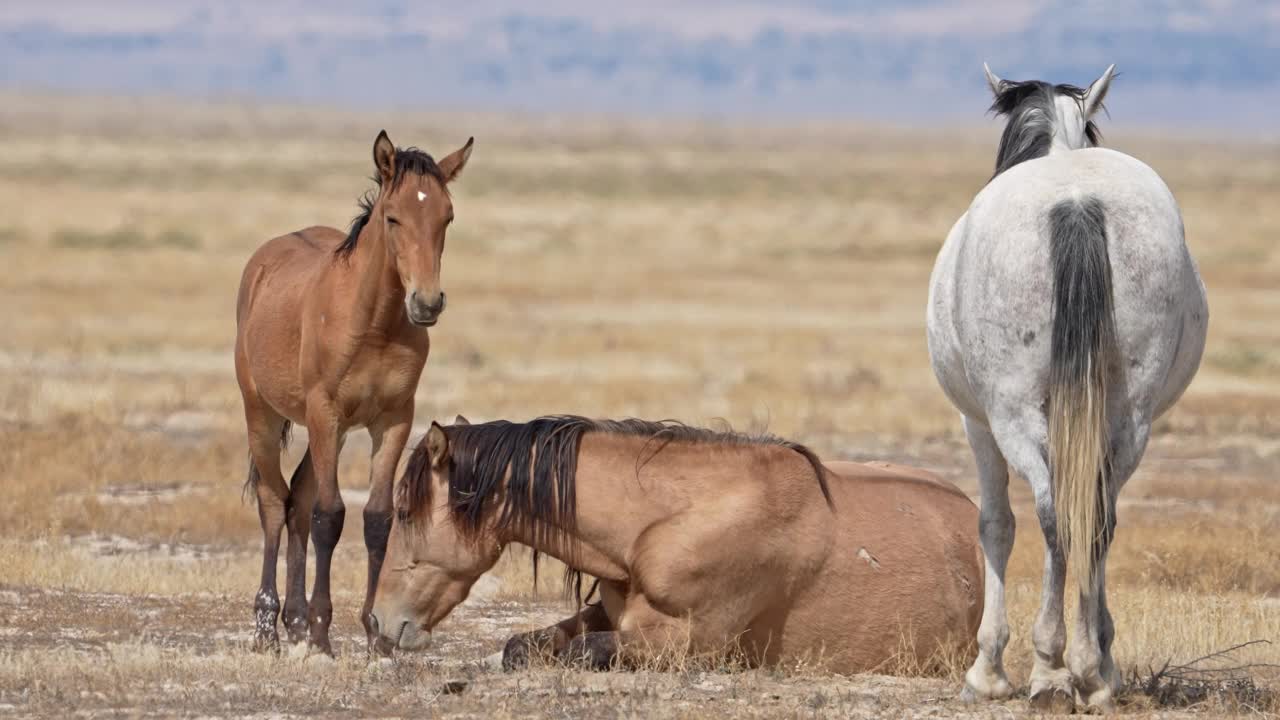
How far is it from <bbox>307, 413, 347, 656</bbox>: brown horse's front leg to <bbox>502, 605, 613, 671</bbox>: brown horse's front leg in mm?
1351

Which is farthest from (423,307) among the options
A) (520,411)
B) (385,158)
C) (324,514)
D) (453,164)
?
(520,411)

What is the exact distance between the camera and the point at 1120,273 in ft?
A: 21.9

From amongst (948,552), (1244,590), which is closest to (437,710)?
(948,552)

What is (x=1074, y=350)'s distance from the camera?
6.57m

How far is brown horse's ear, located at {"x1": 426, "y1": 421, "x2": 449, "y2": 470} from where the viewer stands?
759 centimetres

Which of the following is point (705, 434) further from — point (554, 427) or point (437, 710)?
point (437, 710)

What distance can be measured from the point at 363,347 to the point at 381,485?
679 millimetres

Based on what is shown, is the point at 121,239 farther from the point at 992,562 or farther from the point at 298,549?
the point at 992,562

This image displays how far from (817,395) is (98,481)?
9423mm

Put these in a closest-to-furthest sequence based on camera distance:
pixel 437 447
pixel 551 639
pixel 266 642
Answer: pixel 551 639 → pixel 437 447 → pixel 266 642

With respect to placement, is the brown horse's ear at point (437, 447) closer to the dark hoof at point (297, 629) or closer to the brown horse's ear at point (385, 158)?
the brown horse's ear at point (385, 158)

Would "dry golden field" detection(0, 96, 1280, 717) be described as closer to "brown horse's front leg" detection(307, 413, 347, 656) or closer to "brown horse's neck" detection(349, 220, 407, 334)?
"brown horse's front leg" detection(307, 413, 347, 656)

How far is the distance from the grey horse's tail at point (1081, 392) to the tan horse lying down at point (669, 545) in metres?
1.37

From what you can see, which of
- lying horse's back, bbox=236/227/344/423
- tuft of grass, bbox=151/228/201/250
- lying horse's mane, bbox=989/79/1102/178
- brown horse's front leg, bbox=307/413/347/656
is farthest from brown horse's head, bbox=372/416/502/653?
tuft of grass, bbox=151/228/201/250
